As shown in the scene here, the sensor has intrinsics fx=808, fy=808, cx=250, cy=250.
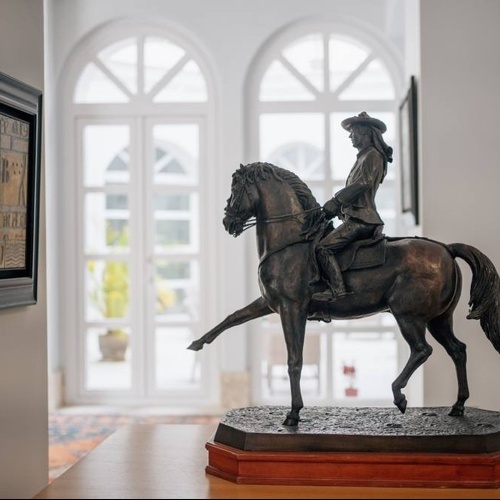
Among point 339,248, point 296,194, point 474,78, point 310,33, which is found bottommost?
point 339,248

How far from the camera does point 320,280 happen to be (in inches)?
Result: 109

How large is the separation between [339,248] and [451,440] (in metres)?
0.72

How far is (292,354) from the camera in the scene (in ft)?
8.95

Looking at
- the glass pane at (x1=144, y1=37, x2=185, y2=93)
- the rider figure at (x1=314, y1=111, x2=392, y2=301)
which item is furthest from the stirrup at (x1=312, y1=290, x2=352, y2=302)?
the glass pane at (x1=144, y1=37, x2=185, y2=93)

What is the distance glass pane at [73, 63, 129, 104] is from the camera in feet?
23.5

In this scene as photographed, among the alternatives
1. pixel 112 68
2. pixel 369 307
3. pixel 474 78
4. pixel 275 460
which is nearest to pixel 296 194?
pixel 369 307

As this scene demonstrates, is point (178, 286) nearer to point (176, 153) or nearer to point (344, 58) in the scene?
point (176, 153)

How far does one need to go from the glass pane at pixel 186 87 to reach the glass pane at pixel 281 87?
0.54m

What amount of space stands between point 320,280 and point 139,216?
4522 mm

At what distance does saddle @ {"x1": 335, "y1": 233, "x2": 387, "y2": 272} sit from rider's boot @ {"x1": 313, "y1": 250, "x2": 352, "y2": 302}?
0.13 ft

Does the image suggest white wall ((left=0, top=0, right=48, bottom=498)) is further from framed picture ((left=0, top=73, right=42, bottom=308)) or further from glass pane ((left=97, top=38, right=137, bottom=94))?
glass pane ((left=97, top=38, right=137, bottom=94))

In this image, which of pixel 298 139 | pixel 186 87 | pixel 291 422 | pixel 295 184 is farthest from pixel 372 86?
pixel 291 422

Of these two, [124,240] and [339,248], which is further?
[124,240]

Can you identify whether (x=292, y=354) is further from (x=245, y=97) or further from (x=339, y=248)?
(x=245, y=97)
